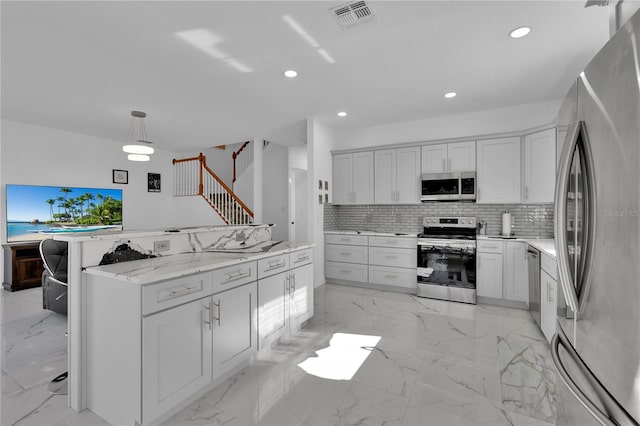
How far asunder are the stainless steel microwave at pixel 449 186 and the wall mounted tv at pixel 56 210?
5581mm

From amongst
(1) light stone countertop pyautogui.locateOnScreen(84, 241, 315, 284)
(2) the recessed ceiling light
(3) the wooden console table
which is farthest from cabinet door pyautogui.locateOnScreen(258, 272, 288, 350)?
(3) the wooden console table

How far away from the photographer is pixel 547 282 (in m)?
2.97

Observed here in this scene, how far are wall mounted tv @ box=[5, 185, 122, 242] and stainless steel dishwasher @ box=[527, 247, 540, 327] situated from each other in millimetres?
6438

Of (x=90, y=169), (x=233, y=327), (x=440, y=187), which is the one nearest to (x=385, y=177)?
(x=440, y=187)

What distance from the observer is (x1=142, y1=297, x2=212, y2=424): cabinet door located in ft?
5.75

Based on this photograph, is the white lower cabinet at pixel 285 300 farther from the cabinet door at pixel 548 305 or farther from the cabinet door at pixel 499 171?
the cabinet door at pixel 499 171

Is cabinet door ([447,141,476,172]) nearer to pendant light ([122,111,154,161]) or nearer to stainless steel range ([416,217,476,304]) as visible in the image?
stainless steel range ([416,217,476,304])

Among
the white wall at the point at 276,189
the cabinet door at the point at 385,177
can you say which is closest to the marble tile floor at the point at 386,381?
the cabinet door at the point at 385,177

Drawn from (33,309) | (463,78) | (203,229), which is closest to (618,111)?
(203,229)

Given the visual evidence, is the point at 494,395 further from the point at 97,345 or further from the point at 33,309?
the point at 33,309

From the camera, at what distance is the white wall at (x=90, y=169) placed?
5.19 metres

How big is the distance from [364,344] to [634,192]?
2594mm

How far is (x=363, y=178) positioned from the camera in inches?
210

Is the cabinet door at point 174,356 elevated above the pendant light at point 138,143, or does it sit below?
below
